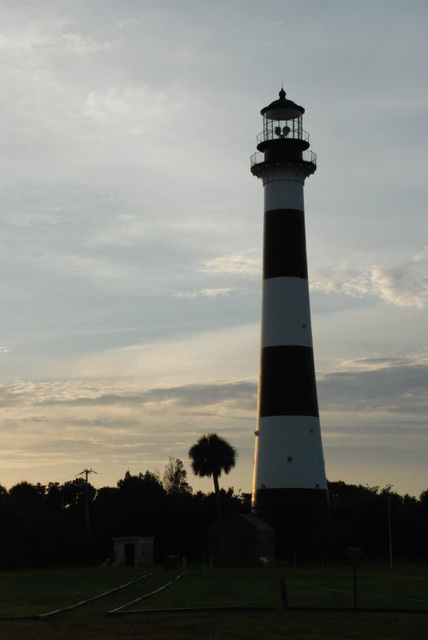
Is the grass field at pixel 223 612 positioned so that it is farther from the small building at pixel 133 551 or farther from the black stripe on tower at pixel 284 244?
the small building at pixel 133 551

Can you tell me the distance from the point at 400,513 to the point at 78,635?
63.6 meters

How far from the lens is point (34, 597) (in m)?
37.4

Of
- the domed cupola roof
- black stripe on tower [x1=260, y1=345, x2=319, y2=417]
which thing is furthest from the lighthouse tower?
the domed cupola roof

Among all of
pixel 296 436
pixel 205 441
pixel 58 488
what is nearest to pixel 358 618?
pixel 296 436

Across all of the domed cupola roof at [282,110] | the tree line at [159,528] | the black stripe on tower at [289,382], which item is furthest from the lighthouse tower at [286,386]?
the tree line at [159,528]

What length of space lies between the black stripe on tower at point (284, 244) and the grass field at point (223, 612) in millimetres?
23071

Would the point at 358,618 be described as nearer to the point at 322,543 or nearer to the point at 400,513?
the point at 322,543

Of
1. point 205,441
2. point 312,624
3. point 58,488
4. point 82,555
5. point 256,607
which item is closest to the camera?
A: point 312,624

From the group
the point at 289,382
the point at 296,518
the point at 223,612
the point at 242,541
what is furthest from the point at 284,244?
the point at 223,612

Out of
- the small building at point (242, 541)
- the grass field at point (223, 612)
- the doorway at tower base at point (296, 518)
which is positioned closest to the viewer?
the grass field at point (223, 612)

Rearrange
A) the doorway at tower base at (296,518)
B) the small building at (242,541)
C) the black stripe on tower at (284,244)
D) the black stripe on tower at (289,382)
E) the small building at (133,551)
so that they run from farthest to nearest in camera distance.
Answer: the small building at (133,551) → the small building at (242,541) → the black stripe on tower at (284,244) → the doorway at tower base at (296,518) → the black stripe on tower at (289,382)

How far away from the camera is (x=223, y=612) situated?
28.7 meters

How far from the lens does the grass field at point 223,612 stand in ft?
76.3

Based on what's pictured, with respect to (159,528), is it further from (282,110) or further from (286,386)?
(282,110)
